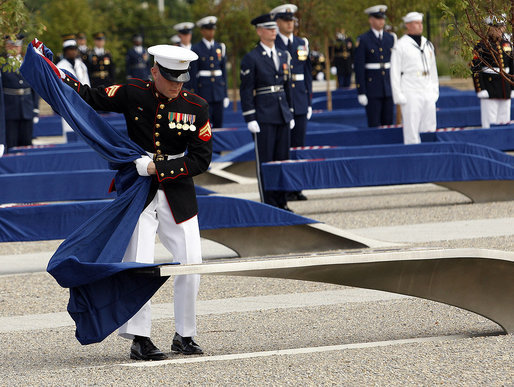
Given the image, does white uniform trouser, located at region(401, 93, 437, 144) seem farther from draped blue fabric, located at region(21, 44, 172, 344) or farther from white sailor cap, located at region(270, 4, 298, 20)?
draped blue fabric, located at region(21, 44, 172, 344)

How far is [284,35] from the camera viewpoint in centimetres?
1304

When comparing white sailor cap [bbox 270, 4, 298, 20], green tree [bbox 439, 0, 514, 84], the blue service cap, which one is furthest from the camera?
white sailor cap [bbox 270, 4, 298, 20]

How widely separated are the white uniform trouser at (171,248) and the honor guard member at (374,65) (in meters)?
10.5

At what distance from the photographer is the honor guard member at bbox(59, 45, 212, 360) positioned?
5.83 m

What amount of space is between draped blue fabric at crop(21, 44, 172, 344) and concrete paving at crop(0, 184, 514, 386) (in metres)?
0.27

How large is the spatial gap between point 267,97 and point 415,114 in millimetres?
3134

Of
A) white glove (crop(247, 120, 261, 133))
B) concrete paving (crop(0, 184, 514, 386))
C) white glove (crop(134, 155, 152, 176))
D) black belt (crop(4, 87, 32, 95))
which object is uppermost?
black belt (crop(4, 87, 32, 95))

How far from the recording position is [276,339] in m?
6.25

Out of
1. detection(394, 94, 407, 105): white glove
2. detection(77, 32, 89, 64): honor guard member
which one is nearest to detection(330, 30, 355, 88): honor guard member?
detection(77, 32, 89, 64): honor guard member

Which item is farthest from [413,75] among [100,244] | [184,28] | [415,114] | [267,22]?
[100,244]

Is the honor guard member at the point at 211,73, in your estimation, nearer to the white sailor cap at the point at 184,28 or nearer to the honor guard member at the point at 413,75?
the white sailor cap at the point at 184,28

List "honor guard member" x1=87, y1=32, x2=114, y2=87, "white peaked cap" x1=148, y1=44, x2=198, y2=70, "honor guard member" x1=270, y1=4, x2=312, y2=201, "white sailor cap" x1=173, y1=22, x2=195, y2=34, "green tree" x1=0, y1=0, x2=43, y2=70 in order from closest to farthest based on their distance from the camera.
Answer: "white peaked cap" x1=148, y1=44, x2=198, y2=70
"green tree" x1=0, y1=0, x2=43, y2=70
"honor guard member" x1=270, y1=4, x2=312, y2=201
"white sailor cap" x1=173, y1=22, x2=195, y2=34
"honor guard member" x1=87, y1=32, x2=114, y2=87

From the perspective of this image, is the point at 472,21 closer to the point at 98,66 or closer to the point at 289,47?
the point at 289,47

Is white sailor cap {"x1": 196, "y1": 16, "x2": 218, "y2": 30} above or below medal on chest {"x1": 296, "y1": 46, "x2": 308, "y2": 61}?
above
